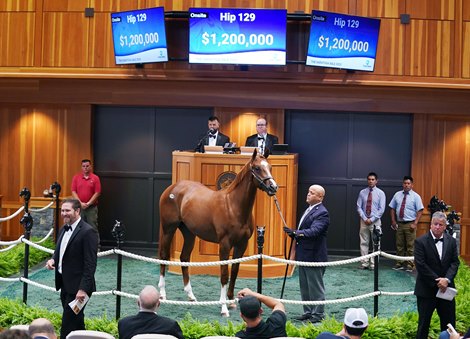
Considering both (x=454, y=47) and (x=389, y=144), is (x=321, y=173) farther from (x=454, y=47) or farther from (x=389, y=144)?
(x=454, y=47)

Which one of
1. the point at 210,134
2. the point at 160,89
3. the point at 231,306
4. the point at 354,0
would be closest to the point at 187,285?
the point at 231,306

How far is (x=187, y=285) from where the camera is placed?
38.2 ft

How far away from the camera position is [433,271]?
8.98m

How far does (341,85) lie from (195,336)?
745cm

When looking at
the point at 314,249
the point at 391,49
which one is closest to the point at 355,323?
the point at 314,249

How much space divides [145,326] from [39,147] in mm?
10504

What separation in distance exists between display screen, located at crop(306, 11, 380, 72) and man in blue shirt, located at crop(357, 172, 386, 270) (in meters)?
2.03

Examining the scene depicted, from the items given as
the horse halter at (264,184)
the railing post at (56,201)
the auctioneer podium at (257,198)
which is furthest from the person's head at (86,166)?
the horse halter at (264,184)

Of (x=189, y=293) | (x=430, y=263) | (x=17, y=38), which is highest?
(x=17, y=38)

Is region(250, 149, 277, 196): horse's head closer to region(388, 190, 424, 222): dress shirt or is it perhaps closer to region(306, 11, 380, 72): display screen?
region(306, 11, 380, 72): display screen

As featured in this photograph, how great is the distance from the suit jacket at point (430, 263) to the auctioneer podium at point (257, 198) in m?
4.65

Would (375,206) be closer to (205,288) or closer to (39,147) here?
(205,288)

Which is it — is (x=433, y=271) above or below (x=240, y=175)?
below

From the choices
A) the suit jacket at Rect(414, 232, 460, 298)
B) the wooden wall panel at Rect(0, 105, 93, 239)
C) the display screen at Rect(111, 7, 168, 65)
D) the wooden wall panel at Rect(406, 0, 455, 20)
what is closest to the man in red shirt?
the wooden wall panel at Rect(0, 105, 93, 239)
